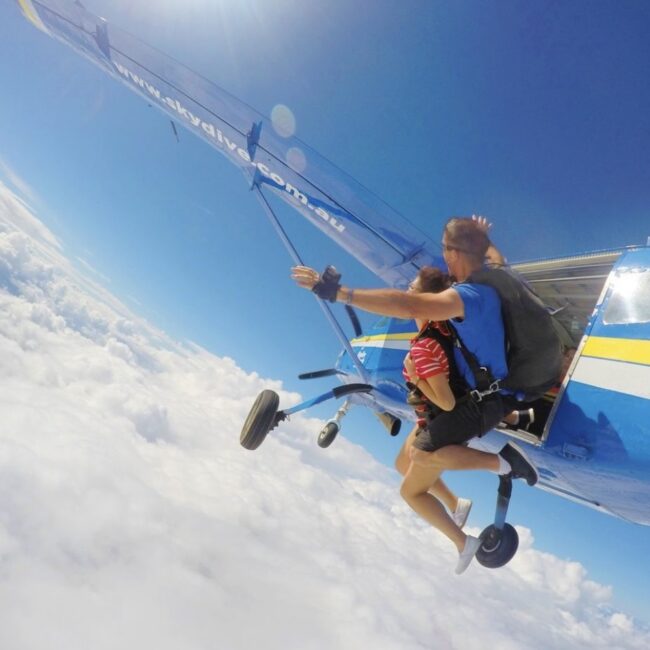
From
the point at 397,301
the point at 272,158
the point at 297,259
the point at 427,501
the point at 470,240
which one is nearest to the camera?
the point at 397,301

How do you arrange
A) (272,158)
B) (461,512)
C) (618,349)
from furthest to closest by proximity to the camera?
(272,158) < (461,512) < (618,349)

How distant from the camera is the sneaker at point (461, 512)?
3848mm

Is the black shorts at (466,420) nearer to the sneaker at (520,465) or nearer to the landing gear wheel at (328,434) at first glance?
the sneaker at (520,465)

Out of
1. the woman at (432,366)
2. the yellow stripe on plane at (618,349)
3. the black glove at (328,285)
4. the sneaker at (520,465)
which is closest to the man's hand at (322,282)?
the black glove at (328,285)

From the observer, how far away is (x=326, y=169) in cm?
508

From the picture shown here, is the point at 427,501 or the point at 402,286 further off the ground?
the point at 402,286

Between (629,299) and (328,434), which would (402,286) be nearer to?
(328,434)

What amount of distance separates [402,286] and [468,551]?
3.29 m

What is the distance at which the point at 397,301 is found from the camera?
2260mm

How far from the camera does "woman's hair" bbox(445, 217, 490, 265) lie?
2760 mm

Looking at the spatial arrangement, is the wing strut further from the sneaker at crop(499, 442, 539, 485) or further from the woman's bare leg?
the sneaker at crop(499, 442, 539, 485)

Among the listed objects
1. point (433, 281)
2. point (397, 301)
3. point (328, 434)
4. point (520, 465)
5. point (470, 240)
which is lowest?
point (328, 434)

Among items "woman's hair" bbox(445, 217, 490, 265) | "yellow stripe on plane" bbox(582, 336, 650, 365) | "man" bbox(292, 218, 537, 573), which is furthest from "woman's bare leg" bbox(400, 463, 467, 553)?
"woman's hair" bbox(445, 217, 490, 265)

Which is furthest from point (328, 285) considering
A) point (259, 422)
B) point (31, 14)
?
point (31, 14)
